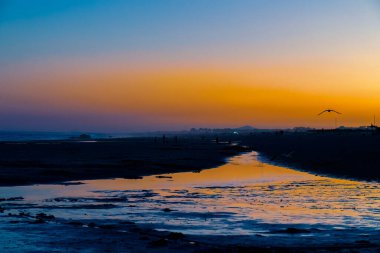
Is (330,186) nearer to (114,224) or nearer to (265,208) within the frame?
(265,208)

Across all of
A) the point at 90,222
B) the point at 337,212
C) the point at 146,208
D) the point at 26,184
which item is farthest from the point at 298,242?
the point at 26,184

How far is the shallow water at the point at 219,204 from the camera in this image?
1473 centimetres

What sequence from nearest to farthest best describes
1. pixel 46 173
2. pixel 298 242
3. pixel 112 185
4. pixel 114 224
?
pixel 298 242
pixel 114 224
pixel 112 185
pixel 46 173

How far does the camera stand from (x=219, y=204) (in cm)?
1923

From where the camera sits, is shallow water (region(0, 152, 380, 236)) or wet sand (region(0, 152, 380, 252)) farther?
shallow water (region(0, 152, 380, 236))

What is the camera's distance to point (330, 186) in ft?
83.9

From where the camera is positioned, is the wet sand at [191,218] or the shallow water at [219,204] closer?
the wet sand at [191,218]

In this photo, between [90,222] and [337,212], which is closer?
[90,222]

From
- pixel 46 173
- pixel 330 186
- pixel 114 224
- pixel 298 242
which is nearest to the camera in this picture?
pixel 298 242

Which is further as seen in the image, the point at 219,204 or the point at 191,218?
the point at 219,204

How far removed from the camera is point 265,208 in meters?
18.0

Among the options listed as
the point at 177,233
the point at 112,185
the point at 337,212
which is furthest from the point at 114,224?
the point at 112,185

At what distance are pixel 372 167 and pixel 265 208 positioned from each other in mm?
18295

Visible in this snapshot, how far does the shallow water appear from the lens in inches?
580
